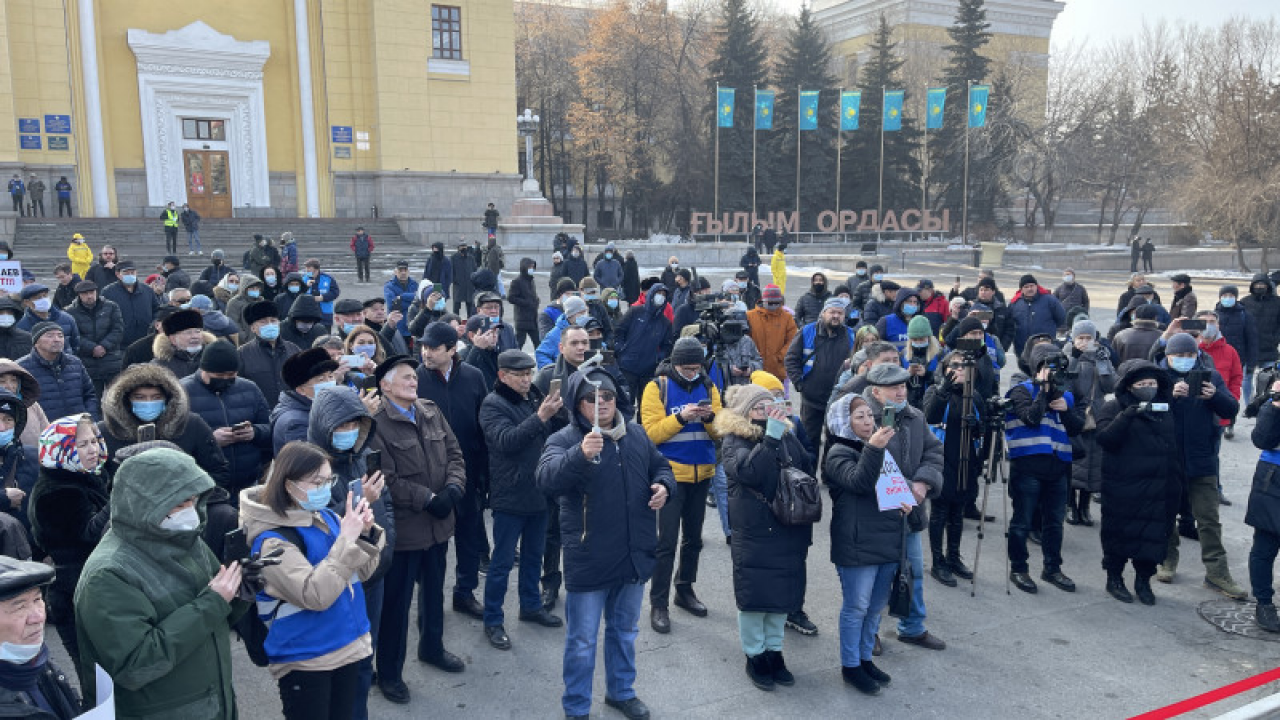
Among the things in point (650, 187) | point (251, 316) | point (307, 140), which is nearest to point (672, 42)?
point (650, 187)

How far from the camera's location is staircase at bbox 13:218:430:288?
83.0ft

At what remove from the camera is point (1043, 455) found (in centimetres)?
646

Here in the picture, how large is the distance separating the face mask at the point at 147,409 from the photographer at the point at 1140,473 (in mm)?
6241

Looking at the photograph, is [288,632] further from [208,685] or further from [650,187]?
[650,187]

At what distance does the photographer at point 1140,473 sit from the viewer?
6.23 m

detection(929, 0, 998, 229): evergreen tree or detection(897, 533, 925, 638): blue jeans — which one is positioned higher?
detection(929, 0, 998, 229): evergreen tree

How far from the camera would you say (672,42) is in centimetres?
4922

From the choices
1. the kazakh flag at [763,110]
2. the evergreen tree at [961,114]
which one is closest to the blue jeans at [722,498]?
the kazakh flag at [763,110]

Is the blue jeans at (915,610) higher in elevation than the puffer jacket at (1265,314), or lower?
lower

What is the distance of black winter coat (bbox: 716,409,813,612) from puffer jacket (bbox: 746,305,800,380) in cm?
493

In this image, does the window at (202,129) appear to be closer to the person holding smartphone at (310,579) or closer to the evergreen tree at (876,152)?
the evergreen tree at (876,152)

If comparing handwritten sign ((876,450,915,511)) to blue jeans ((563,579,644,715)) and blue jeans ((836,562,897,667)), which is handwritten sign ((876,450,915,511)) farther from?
blue jeans ((563,579,644,715))

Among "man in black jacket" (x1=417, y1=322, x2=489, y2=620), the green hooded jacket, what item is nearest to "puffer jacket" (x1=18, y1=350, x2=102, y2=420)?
"man in black jacket" (x1=417, y1=322, x2=489, y2=620)

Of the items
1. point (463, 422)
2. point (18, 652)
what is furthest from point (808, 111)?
point (18, 652)
